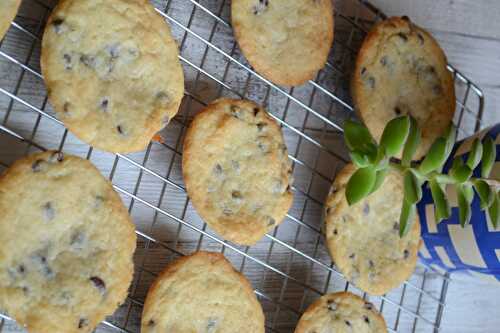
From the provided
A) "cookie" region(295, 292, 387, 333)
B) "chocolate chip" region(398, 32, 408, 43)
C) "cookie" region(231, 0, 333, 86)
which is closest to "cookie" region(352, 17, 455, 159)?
"chocolate chip" region(398, 32, 408, 43)

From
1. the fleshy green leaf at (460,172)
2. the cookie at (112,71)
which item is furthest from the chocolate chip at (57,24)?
the fleshy green leaf at (460,172)

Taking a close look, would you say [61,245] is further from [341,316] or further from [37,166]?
[341,316]

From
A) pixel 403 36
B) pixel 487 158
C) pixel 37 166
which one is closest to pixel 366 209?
pixel 487 158

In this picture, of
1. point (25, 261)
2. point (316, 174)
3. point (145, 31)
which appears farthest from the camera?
point (316, 174)

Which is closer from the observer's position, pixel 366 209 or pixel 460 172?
pixel 460 172

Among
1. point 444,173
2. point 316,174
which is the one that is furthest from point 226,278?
point 444,173

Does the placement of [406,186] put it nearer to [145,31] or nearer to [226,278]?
[226,278]
